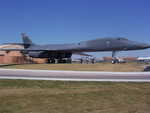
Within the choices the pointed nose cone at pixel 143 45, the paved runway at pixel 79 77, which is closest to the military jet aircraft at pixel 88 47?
the pointed nose cone at pixel 143 45

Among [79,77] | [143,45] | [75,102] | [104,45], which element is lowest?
[75,102]

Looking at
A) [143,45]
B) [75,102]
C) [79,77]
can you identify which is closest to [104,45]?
[143,45]

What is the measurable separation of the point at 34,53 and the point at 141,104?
35.9 m

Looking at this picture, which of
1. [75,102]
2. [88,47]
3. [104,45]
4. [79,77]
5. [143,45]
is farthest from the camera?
[88,47]

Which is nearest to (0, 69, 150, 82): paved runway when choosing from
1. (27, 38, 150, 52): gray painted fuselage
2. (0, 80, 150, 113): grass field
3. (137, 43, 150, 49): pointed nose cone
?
(0, 80, 150, 113): grass field

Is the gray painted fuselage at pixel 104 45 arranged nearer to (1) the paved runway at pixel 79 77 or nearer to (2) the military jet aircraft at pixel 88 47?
(2) the military jet aircraft at pixel 88 47

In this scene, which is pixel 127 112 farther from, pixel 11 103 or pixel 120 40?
pixel 120 40

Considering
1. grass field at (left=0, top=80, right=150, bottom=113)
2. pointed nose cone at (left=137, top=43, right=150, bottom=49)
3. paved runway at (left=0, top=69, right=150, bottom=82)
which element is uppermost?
pointed nose cone at (left=137, top=43, right=150, bottom=49)

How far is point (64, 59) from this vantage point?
41500 mm

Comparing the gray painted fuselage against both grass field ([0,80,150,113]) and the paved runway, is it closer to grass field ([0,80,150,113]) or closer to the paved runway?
the paved runway

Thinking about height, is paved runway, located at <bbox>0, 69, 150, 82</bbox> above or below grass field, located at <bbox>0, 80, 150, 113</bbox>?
above

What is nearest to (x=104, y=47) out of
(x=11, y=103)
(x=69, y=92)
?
(x=69, y=92)

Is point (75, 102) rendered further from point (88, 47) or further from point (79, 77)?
point (88, 47)

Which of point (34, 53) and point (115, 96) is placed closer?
point (115, 96)
